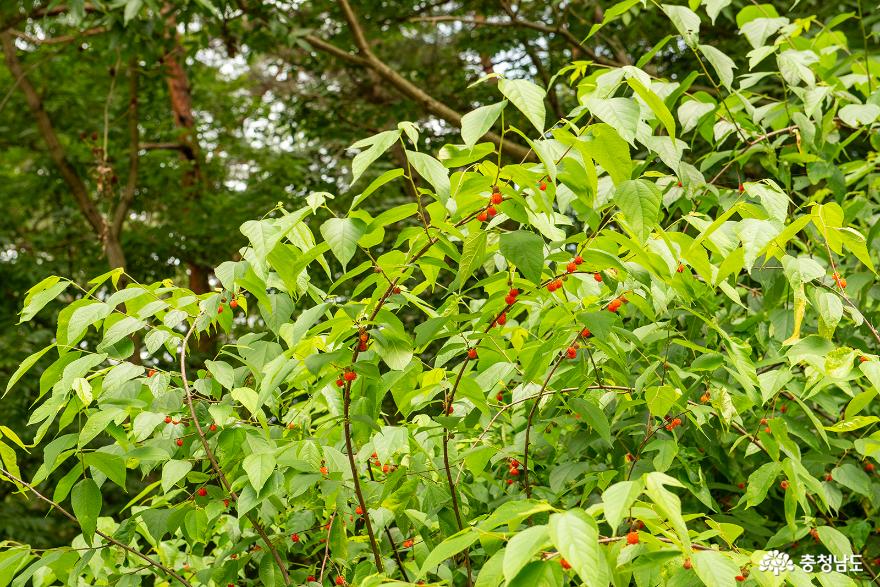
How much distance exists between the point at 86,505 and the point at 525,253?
0.90 m

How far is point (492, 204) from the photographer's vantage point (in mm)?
1322

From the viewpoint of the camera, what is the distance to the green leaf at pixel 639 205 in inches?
50.1

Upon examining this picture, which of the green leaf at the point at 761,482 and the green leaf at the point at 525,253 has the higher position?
the green leaf at the point at 525,253

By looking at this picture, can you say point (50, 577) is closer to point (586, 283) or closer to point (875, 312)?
point (586, 283)

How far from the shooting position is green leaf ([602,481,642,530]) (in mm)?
968

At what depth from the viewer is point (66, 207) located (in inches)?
296

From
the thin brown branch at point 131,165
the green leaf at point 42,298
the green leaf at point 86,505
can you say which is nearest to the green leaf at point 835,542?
the green leaf at point 86,505

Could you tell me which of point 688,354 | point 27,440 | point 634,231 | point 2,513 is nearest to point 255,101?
point 27,440

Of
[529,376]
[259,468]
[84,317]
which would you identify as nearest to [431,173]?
[529,376]

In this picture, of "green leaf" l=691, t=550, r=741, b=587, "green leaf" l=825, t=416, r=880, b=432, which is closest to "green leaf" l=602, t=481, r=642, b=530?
"green leaf" l=691, t=550, r=741, b=587

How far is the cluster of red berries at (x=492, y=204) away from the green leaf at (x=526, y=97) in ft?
0.52

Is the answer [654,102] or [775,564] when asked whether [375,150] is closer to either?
[654,102]

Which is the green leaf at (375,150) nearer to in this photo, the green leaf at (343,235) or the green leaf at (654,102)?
the green leaf at (343,235)

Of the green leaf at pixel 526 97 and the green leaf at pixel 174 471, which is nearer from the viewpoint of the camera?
the green leaf at pixel 526 97
